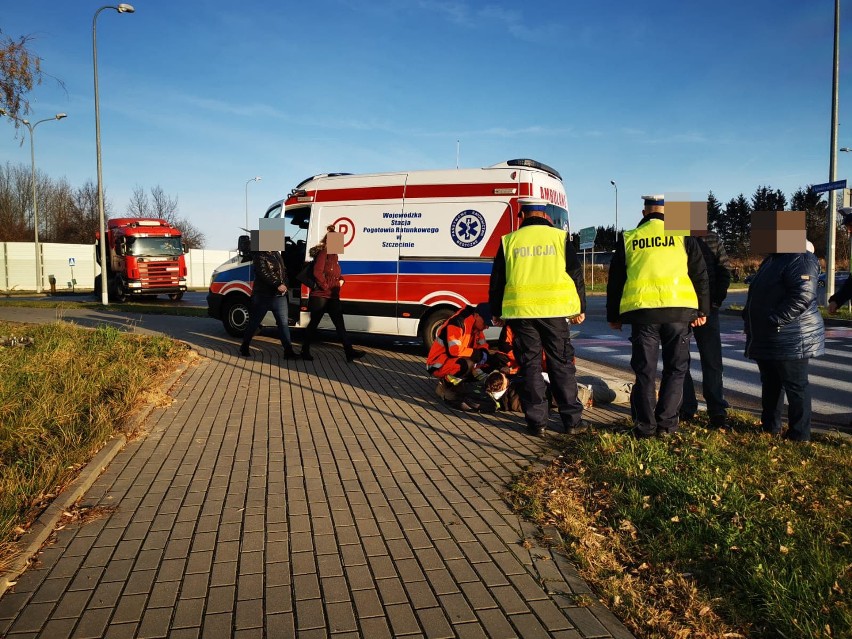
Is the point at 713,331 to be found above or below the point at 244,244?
below

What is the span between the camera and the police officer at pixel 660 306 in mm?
5336

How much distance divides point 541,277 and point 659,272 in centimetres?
94

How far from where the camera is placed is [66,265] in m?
41.1

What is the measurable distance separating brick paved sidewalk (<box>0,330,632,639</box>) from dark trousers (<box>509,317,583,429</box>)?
300 millimetres

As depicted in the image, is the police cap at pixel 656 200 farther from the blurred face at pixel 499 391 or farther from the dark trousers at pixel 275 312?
the dark trousers at pixel 275 312

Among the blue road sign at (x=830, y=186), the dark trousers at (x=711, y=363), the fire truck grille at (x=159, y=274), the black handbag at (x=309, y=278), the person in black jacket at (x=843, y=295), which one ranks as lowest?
the dark trousers at (x=711, y=363)

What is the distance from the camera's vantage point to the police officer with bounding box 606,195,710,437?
534cm

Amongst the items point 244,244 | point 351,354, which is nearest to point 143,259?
point 244,244

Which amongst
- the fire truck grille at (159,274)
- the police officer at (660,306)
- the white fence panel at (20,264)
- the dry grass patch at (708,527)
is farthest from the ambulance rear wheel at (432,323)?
the white fence panel at (20,264)

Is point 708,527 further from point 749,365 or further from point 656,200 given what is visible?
point 749,365

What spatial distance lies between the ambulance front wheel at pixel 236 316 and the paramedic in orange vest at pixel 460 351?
229 inches

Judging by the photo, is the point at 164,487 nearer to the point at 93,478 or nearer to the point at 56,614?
the point at 93,478

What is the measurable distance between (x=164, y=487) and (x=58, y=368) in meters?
3.94

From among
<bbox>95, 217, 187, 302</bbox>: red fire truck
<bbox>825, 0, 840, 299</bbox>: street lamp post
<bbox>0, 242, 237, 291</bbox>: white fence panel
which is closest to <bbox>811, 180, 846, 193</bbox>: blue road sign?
<bbox>825, 0, 840, 299</bbox>: street lamp post
